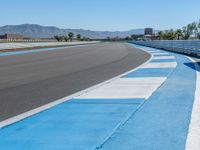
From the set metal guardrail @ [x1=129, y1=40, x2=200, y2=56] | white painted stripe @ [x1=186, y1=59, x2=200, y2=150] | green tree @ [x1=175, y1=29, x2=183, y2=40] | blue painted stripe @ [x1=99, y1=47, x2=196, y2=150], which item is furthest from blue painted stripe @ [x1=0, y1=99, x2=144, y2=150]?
green tree @ [x1=175, y1=29, x2=183, y2=40]

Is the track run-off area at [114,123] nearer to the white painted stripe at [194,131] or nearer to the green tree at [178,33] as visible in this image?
the white painted stripe at [194,131]

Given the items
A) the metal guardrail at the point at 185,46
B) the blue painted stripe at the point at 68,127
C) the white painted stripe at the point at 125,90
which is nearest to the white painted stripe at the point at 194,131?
the blue painted stripe at the point at 68,127

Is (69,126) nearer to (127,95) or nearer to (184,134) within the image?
(184,134)

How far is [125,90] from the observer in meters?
9.05

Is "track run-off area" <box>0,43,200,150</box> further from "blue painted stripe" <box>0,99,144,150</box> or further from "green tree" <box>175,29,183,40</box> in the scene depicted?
"green tree" <box>175,29,183,40</box>

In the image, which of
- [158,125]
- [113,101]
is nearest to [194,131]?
[158,125]

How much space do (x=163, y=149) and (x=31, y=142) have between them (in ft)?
5.90

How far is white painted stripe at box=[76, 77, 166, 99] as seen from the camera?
26.9 feet

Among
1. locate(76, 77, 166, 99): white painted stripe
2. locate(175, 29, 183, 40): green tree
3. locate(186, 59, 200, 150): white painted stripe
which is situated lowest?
locate(76, 77, 166, 99): white painted stripe

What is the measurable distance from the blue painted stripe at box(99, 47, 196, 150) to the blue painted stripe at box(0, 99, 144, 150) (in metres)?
0.24

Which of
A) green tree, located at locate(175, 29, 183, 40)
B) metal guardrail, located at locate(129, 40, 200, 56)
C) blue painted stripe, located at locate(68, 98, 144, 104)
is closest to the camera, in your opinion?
blue painted stripe, located at locate(68, 98, 144, 104)

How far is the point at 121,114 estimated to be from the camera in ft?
20.5

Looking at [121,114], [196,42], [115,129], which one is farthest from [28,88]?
[196,42]

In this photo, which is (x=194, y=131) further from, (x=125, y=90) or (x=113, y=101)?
(x=125, y=90)
